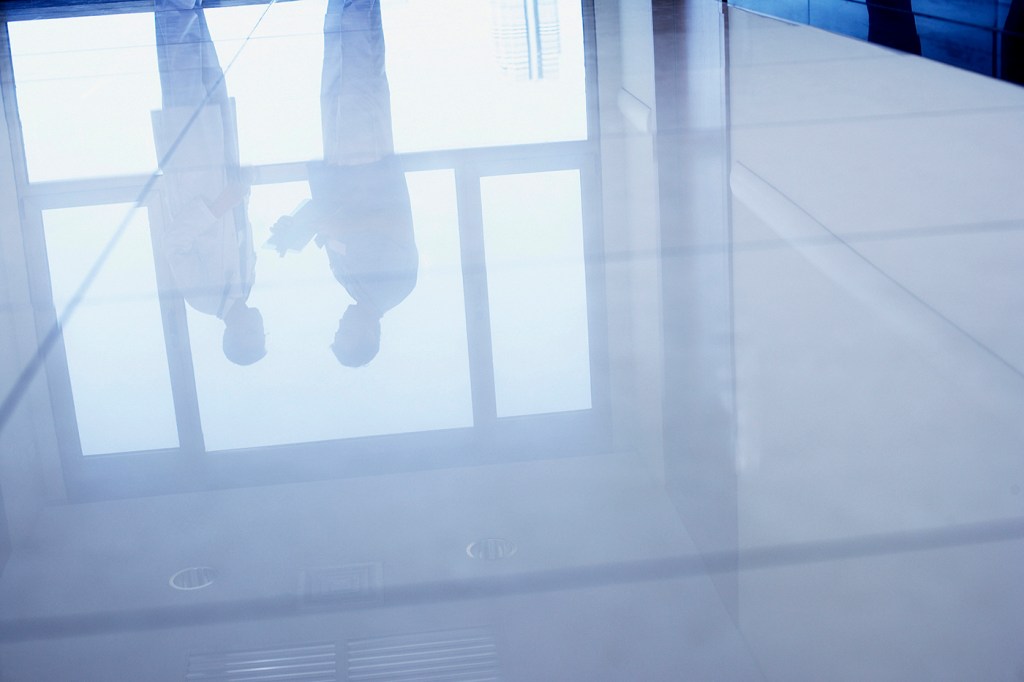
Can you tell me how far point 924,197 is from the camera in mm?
2734

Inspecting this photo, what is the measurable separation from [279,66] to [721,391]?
5347mm

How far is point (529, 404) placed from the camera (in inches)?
71.6

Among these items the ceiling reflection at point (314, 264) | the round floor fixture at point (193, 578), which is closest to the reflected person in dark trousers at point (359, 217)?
the ceiling reflection at point (314, 264)

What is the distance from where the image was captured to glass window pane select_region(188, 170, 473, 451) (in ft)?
5.83

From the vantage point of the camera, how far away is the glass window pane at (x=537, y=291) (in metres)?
1.86

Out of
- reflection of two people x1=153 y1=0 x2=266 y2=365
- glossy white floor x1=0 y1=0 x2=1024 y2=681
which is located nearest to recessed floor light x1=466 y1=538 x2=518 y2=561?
glossy white floor x1=0 y1=0 x2=1024 y2=681

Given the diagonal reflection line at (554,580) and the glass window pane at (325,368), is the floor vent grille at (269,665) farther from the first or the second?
the glass window pane at (325,368)

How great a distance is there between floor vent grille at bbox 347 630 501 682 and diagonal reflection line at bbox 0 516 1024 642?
3.0 inches

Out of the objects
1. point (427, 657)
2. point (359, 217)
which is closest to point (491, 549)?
point (427, 657)

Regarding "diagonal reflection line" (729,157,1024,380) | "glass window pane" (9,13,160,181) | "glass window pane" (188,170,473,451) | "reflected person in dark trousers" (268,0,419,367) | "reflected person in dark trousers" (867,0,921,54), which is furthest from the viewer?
"reflected person in dark trousers" (867,0,921,54)

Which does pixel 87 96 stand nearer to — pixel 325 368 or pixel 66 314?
pixel 66 314

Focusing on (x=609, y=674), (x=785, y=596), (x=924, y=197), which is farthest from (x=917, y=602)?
(x=924, y=197)

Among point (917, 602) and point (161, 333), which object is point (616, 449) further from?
point (161, 333)

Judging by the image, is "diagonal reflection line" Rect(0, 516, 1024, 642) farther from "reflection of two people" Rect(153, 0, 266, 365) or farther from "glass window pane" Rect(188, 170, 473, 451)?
"reflection of two people" Rect(153, 0, 266, 365)
